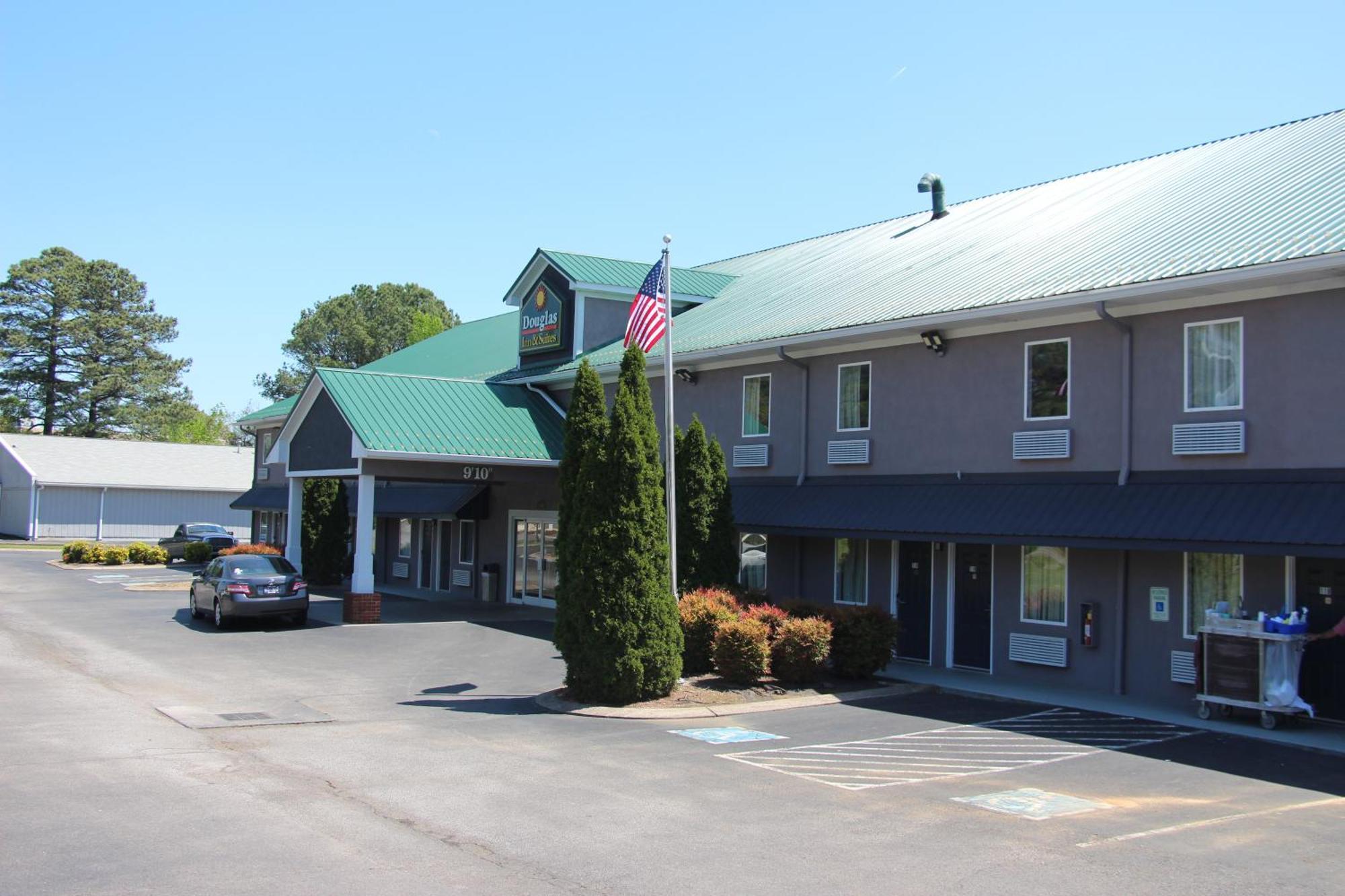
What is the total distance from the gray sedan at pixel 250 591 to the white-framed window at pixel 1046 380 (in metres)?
15.0

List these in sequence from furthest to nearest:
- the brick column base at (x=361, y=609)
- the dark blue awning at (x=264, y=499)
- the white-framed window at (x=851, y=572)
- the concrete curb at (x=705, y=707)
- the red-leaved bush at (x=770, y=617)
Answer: the dark blue awning at (x=264, y=499), the brick column base at (x=361, y=609), the white-framed window at (x=851, y=572), the red-leaved bush at (x=770, y=617), the concrete curb at (x=705, y=707)

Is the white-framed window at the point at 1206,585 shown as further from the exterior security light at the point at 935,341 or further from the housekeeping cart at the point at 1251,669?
the exterior security light at the point at 935,341

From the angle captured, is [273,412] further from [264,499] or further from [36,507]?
[36,507]

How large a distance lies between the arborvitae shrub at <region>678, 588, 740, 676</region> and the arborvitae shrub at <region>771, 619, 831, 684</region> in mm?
858

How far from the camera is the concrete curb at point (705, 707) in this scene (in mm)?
14828

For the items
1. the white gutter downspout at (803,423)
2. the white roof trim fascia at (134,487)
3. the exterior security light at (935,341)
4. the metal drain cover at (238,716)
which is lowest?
the metal drain cover at (238,716)

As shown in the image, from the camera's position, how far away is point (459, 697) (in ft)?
53.4

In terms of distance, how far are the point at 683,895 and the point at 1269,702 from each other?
9.83 meters

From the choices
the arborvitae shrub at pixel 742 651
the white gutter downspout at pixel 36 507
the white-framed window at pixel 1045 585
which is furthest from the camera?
the white gutter downspout at pixel 36 507

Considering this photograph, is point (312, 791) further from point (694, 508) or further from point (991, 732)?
point (694, 508)

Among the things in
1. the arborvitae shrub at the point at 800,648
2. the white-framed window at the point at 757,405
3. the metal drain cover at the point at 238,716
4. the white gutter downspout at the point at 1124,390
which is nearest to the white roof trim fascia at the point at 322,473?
the white-framed window at the point at 757,405

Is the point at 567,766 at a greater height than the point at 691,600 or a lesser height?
lesser

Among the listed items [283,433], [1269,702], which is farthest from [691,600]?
[283,433]

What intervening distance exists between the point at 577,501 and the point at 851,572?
22.4 ft
